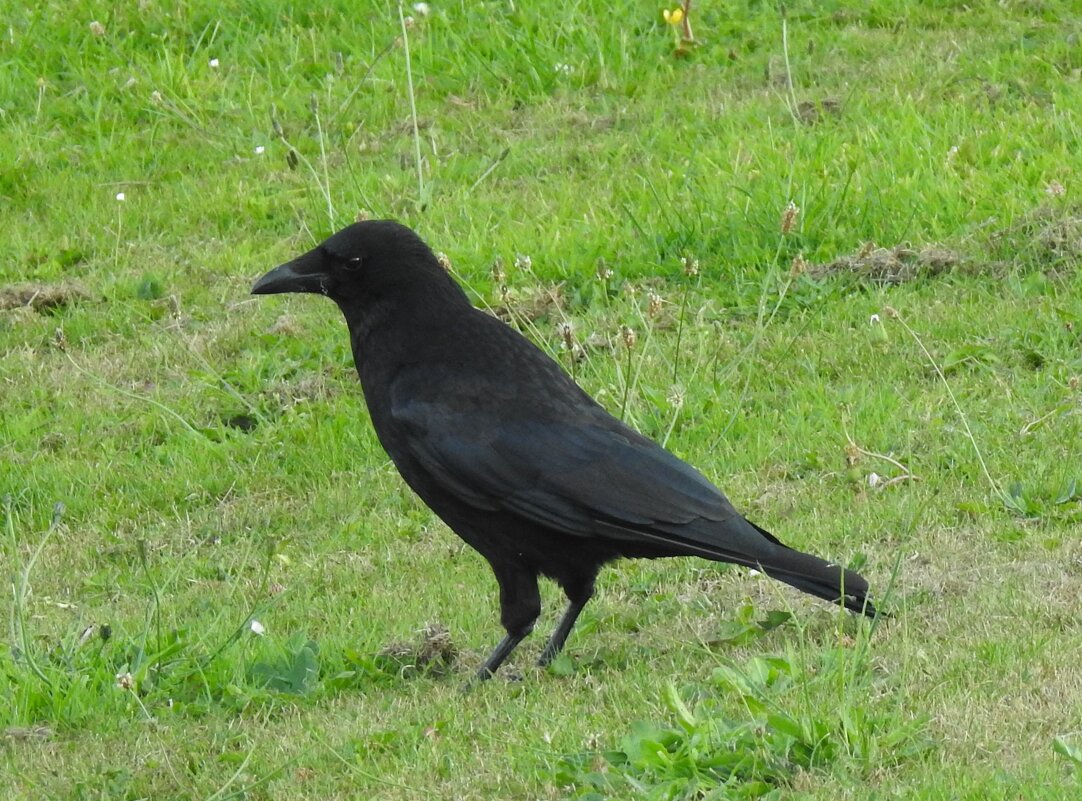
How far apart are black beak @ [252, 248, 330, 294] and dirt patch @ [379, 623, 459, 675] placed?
125cm

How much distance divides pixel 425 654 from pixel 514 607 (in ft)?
1.05

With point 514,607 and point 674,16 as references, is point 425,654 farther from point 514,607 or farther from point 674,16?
point 674,16

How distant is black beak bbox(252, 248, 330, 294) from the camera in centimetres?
619

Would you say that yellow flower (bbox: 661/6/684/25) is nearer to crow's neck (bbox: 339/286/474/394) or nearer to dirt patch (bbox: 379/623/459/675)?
crow's neck (bbox: 339/286/474/394)

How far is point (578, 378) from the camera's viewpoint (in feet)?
26.2

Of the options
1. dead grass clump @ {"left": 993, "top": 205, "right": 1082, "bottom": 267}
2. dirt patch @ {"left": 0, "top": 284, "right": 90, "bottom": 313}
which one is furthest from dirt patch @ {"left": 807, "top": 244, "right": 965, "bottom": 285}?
dirt patch @ {"left": 0, "top": 284, "right": 90, "bottom": 313}

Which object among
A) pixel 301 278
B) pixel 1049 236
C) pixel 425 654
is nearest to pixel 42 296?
pixel 301 278

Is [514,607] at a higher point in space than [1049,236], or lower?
lower

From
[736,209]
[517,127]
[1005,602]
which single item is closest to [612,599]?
[1005,602]

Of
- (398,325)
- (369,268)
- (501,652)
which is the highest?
(369,268)

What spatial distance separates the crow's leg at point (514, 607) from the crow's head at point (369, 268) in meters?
1.03

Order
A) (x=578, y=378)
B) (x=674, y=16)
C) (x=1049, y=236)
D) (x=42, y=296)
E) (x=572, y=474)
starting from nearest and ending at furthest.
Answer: (x=572, y=474)
(x=578, y=378)
(x=1049, y=236)
(x=42, y=296)
(x=674, y=16)

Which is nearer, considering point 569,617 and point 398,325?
point 569,617

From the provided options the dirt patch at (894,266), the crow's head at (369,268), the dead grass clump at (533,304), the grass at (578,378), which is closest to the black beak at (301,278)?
the crow's head at (369,268)
